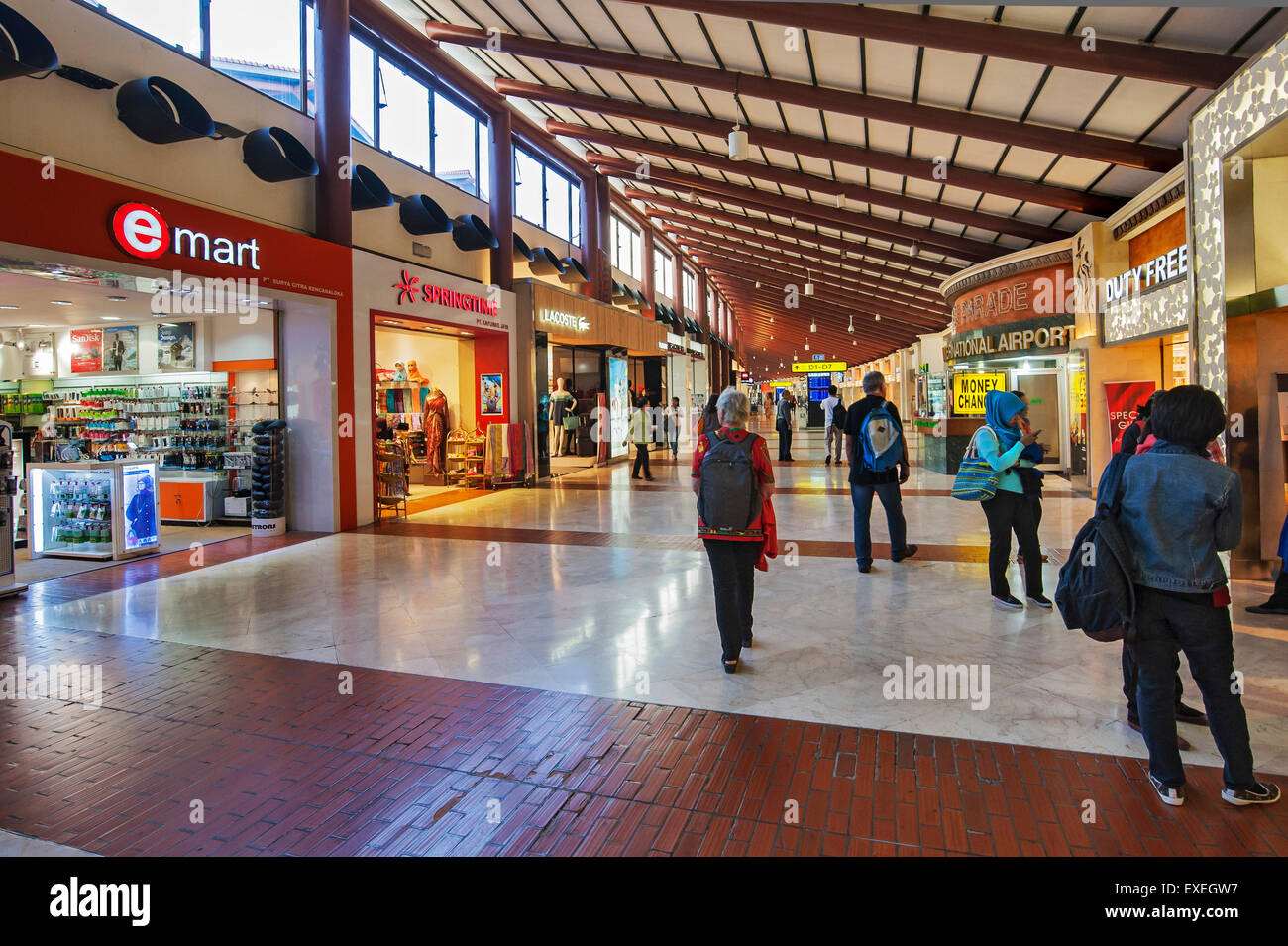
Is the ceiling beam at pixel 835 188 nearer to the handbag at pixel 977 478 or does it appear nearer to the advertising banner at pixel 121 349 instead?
the handbag at pixel 977 478

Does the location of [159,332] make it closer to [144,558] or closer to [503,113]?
[144,558]

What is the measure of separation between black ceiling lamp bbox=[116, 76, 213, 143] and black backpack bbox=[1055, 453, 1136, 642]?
8.15m

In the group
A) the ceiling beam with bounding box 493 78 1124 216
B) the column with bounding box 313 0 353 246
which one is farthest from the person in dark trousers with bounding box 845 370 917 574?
the column with bounding box 313 0 353 246

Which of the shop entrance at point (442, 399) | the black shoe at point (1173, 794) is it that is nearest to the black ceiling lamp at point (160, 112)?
the shop entrance at point (442, 399)

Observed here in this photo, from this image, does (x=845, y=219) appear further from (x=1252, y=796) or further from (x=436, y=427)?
(x=1252, y=796)

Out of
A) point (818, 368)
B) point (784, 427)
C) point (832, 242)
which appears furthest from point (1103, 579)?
point (818, 368)

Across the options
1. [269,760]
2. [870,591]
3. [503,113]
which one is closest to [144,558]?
[269,760]

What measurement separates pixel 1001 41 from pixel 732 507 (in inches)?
229

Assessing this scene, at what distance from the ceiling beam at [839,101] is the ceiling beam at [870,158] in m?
1.77

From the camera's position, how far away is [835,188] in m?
13.1

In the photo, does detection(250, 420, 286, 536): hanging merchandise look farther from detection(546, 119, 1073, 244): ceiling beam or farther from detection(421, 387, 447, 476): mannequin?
detection(546, 119, 1073, 244): ceiling beam
